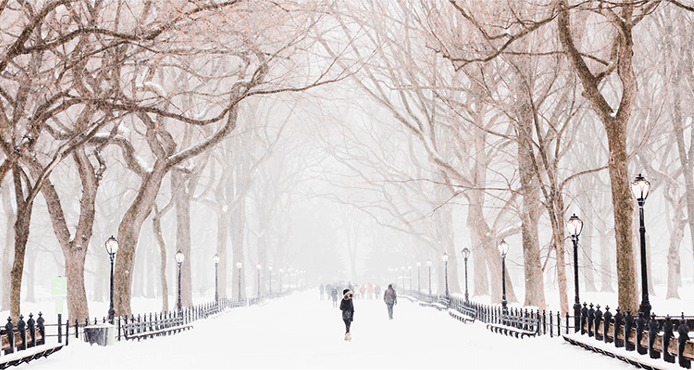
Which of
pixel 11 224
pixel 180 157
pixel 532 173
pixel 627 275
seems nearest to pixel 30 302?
pixel 11 224

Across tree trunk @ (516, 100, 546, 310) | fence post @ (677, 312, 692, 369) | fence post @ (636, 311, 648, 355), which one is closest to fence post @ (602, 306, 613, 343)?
fence post @ (636, 311, 648, 355)

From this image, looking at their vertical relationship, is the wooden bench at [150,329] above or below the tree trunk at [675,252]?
below

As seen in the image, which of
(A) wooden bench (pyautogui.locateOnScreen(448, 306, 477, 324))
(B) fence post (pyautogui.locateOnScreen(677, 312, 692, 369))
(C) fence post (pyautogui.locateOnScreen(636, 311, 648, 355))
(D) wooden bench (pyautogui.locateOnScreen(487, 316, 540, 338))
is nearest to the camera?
(B) fence post (pyautogui.locateOnScreen(677, 312, 692, 369))

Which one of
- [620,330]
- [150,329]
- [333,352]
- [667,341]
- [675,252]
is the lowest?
[150,329]

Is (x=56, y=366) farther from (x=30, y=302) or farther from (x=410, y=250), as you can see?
(x=410, y=250)

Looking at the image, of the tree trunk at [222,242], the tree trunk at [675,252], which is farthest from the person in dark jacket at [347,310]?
the tree trunk at [222,242]

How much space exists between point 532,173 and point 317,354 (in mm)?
11185

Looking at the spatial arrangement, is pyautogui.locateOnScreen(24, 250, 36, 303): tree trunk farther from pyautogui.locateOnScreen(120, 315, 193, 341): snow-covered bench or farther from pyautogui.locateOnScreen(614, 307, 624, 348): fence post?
pyautogui.locateOnScreen(614, 307, 624, 348): fence post

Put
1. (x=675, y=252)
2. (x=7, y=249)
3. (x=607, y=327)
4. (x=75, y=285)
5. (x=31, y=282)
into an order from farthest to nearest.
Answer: (x=31, y=282)
(x=7, y=249)
(x=675, y=252)
(x=75, y=285)
(x=607, y=327)

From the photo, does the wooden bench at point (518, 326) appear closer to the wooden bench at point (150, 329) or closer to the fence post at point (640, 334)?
the fence post at point (640, 334)

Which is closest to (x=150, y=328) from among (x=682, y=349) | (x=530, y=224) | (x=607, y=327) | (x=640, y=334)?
(x=530, y=224)

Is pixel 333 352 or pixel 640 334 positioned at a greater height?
pixel 640 334

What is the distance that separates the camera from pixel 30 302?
5356cm

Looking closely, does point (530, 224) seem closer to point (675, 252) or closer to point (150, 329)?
point (150, 329)
